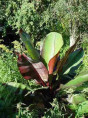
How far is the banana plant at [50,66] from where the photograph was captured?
11.0ft

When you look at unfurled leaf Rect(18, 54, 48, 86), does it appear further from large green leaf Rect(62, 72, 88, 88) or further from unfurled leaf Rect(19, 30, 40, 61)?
large green leaf Rect(62, 72, 88, 88)

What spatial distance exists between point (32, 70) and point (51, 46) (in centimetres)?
55

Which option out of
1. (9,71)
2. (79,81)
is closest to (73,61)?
(79,81)

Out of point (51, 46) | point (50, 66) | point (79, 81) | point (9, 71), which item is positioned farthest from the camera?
point (51, 46)

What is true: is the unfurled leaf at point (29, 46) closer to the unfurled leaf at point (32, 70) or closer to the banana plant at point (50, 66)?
the banana plant at point (50, 66)

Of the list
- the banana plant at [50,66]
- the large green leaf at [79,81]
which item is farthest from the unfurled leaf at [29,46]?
the large green leaf at [79,81]

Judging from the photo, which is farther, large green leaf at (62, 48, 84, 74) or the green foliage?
large green leaf at (62, 48, 84, 74)

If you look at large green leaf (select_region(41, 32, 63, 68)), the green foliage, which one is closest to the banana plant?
large green leaf (select_region(41, 32, 63, 68))

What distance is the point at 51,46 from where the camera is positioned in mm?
3746

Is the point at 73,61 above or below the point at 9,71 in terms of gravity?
below

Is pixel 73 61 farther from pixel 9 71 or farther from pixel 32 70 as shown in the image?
pixel 9 71

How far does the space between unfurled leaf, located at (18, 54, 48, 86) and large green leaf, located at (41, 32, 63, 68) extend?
0.26 metres

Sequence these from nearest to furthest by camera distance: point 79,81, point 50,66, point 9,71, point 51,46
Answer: point 79,81 < point 50,66 < point 9,71 < point 51,46

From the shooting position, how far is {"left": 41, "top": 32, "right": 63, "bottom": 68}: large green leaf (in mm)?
3686
